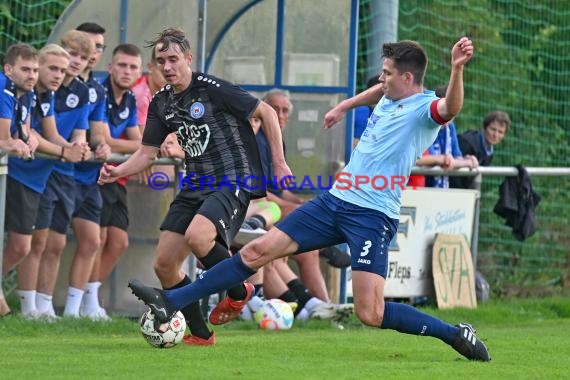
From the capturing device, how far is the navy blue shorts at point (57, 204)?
10641 millimetres

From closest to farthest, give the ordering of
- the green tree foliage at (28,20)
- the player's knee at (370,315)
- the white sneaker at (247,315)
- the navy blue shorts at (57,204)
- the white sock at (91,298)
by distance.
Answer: the player's knee at (370,315), the navy blue shorts at (57,204), the white sock at (91,298), the white sneaker at (247,315), the green tree foliage at (28,20)

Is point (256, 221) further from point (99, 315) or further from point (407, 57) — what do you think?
point (407, 57)

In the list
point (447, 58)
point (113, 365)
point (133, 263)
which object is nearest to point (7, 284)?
point (133, 263)

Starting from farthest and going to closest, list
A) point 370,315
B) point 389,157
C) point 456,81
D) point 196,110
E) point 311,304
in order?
point 311,304
point 196,110
point 389,157
point 370,315
point 456,81

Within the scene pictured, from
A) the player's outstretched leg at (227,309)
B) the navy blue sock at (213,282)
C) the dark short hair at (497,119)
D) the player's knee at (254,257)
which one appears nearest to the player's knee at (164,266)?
the player's outstretched leg at (227,309)

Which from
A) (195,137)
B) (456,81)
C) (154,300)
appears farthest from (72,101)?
(456,81)

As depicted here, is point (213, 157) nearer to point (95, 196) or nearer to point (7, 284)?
point (95, 196)

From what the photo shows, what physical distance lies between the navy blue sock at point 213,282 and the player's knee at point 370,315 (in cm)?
70

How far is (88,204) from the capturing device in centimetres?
1108

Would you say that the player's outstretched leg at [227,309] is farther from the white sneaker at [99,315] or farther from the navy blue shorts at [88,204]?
the navy blue shorts at [88,204]

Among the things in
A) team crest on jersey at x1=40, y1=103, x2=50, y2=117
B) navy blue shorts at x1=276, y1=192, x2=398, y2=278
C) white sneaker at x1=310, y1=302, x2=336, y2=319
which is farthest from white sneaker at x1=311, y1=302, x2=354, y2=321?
navy blue shorts at x1=276, y1=192, x2=398, y2=278

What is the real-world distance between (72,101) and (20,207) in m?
1.02

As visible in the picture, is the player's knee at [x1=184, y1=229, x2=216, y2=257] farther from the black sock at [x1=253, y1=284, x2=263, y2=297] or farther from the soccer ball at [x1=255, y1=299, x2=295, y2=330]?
the black sock at [x1=253, y1=284, x2=263, y2=297]

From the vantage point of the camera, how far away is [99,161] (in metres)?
11.0
